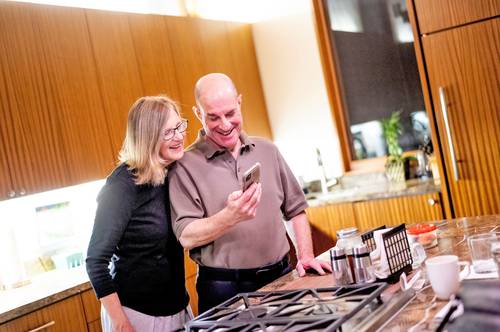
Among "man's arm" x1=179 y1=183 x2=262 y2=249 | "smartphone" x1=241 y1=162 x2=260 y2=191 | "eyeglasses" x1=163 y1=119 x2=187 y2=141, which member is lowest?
"man's arm" x1=179 y1=183 x2=262 y2=249

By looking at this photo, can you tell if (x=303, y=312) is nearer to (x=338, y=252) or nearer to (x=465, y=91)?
(x=338, y=252)

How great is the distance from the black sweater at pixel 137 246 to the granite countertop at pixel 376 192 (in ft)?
6.83

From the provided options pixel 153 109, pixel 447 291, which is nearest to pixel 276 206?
pixel 153 109

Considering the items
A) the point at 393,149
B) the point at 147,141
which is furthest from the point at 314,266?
the point at 393,149

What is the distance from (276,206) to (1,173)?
4.97 feet

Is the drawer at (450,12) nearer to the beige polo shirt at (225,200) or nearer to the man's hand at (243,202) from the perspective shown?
the beige polo shirt at (225,200)

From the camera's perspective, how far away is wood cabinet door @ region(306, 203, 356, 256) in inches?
160

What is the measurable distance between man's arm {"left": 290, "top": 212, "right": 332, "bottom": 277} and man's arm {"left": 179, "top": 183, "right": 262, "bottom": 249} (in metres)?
0.28

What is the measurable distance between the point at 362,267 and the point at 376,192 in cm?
234

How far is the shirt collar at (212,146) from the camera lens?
2301mm

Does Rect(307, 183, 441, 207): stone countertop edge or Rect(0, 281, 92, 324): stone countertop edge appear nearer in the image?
Rect(0, 281, 92, 324): stone countertop edge

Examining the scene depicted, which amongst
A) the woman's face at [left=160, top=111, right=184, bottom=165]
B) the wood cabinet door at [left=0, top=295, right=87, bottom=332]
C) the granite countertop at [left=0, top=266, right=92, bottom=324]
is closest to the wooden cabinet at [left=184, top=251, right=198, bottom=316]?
the granite countertop at [left=0, top=266, right=92, bottom=324]

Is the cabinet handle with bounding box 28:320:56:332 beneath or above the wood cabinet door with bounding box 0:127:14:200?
beneath

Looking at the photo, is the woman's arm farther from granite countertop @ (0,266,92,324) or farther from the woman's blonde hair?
granite countertop @ (0,266,92,324)
